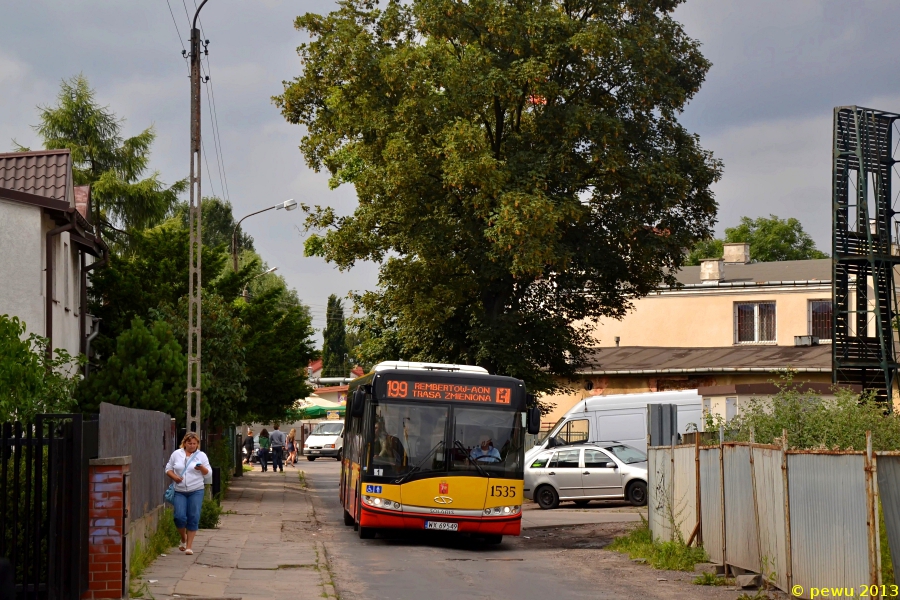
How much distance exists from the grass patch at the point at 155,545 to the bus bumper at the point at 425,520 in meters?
3.00

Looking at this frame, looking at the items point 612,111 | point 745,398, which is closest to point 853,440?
point 745,398

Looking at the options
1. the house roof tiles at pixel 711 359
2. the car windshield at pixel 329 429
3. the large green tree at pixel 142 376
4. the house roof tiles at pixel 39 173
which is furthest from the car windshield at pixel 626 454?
the car windshield at pixel 329 429

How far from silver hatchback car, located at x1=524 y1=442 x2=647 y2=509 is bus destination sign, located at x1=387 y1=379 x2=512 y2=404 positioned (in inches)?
414

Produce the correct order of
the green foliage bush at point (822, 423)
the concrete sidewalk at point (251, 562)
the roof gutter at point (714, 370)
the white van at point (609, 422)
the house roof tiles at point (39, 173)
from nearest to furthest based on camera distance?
the concrete sidewalk at point (251, 562) → the green foliage bush at point (822, 423) → the house roof tiles at point (39, 173) → the white van at point (609, 422) → the roof gutter at point (714, 370)

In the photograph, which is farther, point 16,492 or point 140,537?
point 140,537

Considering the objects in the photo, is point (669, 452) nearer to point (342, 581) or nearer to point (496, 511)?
point (496, 511)

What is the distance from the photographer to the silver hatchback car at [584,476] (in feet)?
93.9

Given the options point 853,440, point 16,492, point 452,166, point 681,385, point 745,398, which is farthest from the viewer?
point 681,385

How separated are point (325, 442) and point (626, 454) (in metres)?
35.7

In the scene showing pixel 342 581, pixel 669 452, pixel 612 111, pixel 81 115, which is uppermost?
pixel 81 115

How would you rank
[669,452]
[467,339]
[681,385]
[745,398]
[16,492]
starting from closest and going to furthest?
[16,492] < [669,452] < [745,398] < [467,339] < [681,385]

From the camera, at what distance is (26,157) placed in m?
26.2

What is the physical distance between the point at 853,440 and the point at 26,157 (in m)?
19.7

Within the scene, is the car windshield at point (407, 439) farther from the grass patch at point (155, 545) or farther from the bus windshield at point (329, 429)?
the bus windshield at point (329, 429)
